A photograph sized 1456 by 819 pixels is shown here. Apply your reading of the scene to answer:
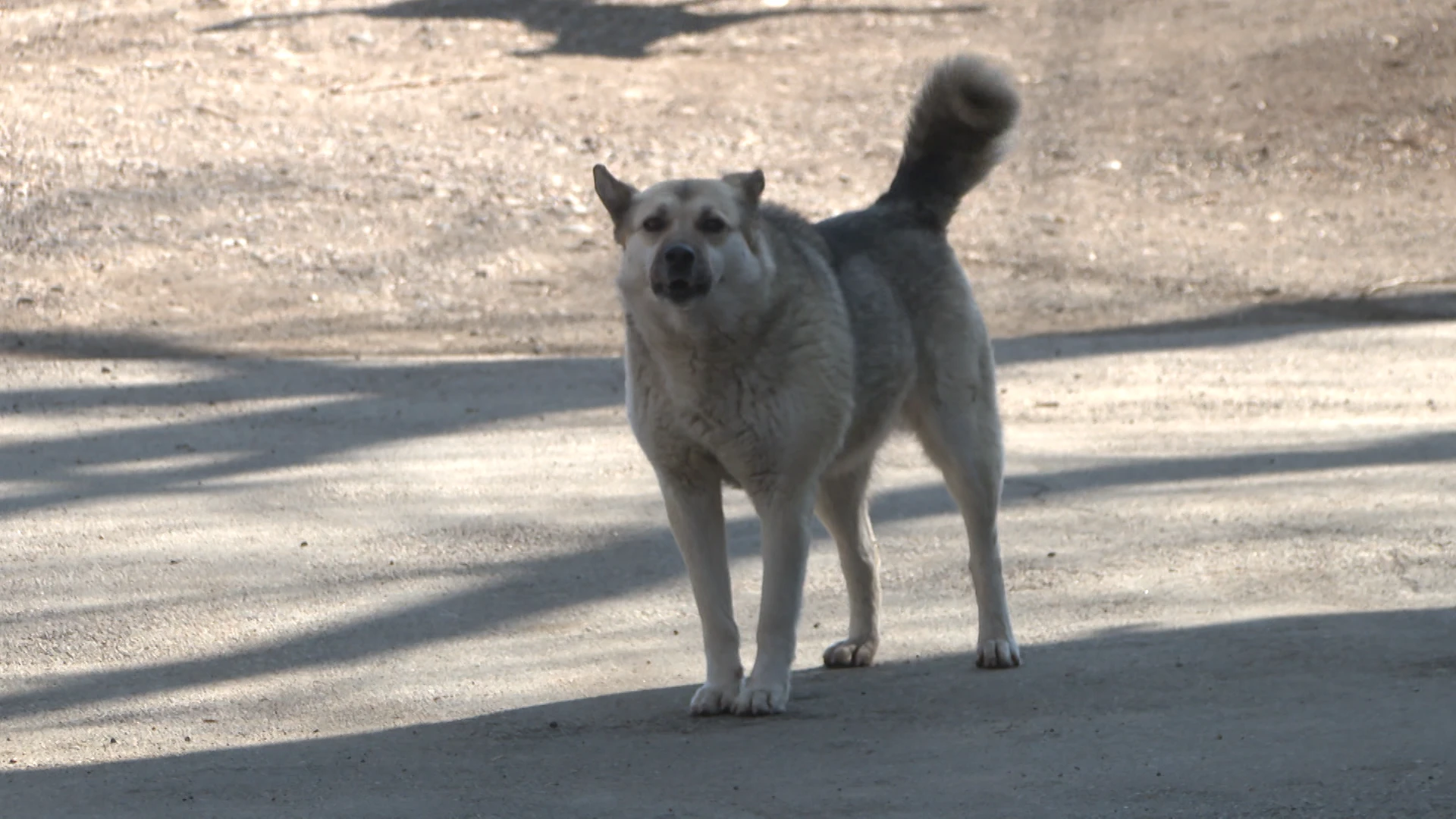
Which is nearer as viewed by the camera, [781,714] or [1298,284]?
[781,714]

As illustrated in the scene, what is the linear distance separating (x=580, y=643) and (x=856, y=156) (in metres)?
12.1

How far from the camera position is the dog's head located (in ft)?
17.3

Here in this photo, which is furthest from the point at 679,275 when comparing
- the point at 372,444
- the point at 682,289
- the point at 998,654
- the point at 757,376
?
the point at 372,444

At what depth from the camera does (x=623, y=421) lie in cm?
1020

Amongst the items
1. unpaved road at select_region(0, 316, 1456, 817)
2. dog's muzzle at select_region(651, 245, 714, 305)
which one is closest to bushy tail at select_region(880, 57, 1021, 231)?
dog's muzzle at select_region(651, 245, 714, 305)

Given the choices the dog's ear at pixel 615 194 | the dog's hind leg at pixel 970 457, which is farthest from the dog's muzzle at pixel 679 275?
the dog's hind leg at pixel 970 457

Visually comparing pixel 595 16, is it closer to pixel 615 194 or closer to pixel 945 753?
pixel 615 194

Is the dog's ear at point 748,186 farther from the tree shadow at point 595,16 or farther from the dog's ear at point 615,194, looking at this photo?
the tree shadow at point 595,16

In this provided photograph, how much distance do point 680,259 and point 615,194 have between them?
0.37 metres

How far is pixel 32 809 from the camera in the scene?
14.4 feet

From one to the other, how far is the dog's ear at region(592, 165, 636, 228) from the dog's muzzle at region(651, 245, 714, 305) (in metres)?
0.31

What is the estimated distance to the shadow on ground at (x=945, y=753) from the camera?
4.24 metres

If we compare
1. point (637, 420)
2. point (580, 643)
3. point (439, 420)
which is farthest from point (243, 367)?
point (637, 420)

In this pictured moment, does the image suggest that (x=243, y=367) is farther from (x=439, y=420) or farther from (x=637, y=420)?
(x=637, y=420)
